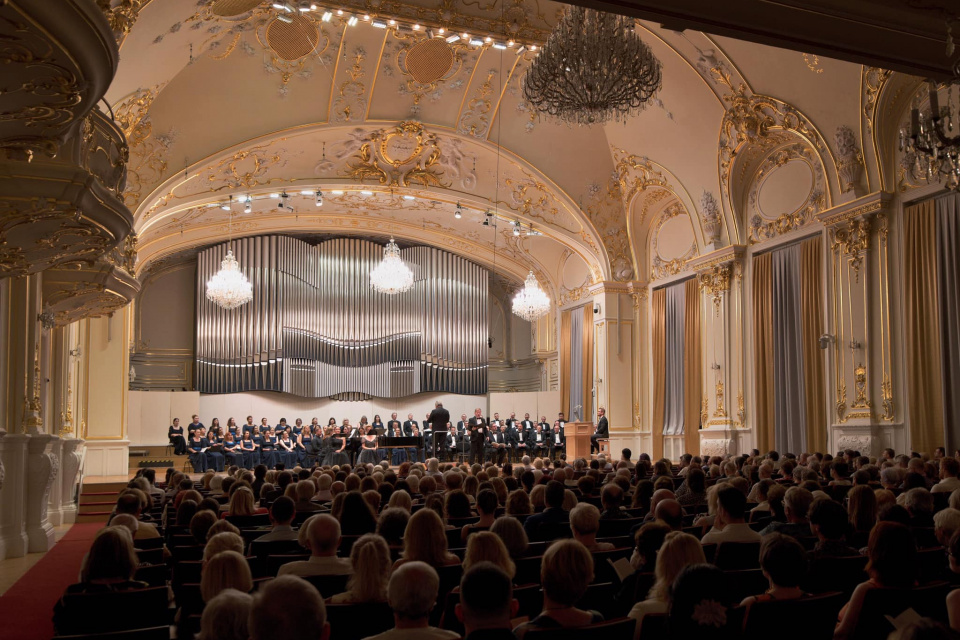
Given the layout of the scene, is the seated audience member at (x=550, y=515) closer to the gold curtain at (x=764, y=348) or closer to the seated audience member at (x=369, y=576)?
the seated audience member at (x=369, y=576)

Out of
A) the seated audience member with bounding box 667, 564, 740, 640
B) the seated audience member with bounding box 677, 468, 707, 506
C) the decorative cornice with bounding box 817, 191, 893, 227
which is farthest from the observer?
the decorative cornice with bounding box 817, 191, 893, 227

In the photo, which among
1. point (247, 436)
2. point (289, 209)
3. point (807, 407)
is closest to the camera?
point (807, 407)

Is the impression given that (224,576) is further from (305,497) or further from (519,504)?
(305,497)

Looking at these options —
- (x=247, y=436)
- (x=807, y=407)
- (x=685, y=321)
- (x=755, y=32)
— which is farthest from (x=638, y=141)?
(x=247, y=436)

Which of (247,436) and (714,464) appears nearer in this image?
(714,464)

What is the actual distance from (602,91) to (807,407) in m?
6.76

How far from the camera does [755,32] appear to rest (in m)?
6.93

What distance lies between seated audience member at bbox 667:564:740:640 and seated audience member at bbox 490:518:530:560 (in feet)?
5.90

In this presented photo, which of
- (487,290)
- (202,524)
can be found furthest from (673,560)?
(487,290)

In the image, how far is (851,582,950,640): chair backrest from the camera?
3.12 metres

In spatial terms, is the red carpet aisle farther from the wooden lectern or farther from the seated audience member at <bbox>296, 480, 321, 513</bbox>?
the wooden lectern

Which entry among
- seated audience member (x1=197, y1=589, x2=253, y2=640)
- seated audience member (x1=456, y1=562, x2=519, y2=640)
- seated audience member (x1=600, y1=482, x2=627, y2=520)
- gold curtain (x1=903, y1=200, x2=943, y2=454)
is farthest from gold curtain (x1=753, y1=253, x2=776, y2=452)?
seated audience member (x1=197, y1=589, x2=253, y2=640)

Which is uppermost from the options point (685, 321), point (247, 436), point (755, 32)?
point (755, 32)

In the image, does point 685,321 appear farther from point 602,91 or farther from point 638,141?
point 602,91
